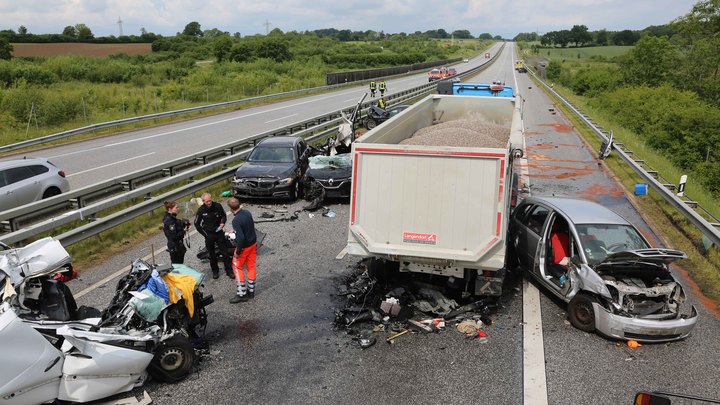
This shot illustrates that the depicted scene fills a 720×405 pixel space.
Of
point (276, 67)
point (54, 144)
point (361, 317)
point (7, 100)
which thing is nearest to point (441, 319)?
point (361, 317)

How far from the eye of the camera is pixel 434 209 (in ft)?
23.2

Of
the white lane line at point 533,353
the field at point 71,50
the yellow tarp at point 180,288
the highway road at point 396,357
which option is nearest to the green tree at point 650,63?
the highway road at point 396,357

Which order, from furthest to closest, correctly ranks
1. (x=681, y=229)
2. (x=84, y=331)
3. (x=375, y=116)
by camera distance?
(x=375, y=116)
(x=681, y=229)
(x=84, y=331)

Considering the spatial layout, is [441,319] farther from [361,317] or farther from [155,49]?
[155,49]

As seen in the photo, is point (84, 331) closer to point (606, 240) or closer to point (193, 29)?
point (606, 240)

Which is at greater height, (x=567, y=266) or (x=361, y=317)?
(x=567, y=266)

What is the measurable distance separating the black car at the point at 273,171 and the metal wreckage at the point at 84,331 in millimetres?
6835

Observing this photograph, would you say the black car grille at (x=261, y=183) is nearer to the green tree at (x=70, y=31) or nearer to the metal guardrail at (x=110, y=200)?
the metal guardrail at (x=110, y=200)

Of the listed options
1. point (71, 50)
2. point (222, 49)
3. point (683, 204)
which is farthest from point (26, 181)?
point (71, 50)

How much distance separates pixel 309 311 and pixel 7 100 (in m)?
27.4

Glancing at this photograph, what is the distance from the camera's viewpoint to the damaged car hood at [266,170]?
1366 cm

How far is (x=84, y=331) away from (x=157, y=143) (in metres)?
19.9

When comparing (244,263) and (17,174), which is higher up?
(17,174)

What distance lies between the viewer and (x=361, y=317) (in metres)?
7.31
